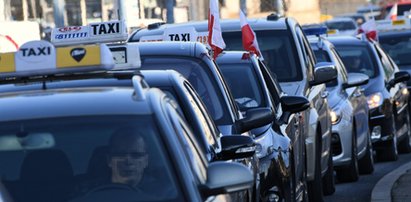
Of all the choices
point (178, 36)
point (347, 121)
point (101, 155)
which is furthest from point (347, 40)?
point (101, 155)

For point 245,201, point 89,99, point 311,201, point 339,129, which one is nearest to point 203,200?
point 89,99

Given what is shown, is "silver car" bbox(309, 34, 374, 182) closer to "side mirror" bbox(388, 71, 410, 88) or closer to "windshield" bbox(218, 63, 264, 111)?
"side mirror" bbox(388, 71, 410, 88)

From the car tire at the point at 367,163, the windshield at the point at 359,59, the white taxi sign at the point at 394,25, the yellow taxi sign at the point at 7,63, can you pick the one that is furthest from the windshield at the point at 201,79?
the white taxi sign at the point at 394,25

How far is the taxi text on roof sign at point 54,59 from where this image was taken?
6406 mm

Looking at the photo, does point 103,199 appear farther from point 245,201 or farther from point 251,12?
point 251,12

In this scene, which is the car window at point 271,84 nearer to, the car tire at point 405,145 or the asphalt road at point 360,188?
the asphalt road at point 360,188

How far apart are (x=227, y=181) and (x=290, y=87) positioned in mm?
7488

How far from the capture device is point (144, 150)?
5.70 m

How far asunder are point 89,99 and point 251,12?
4759 centimetres

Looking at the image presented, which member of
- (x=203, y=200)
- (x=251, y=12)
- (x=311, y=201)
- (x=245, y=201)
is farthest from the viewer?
(x=251, y=12)

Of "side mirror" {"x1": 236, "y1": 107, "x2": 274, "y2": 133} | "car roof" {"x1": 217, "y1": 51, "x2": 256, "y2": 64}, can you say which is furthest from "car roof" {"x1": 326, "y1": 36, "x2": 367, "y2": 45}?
"side mirror" {"x1": 236, "y1": 107, "x2": 274, "y2": 133}

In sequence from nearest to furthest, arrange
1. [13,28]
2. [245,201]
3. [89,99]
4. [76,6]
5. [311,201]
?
[89,99]
[245,201]
[311,201]
[13,28]
[76,6]

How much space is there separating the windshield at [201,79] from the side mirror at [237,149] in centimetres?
149

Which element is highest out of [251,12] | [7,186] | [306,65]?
[7,186]
